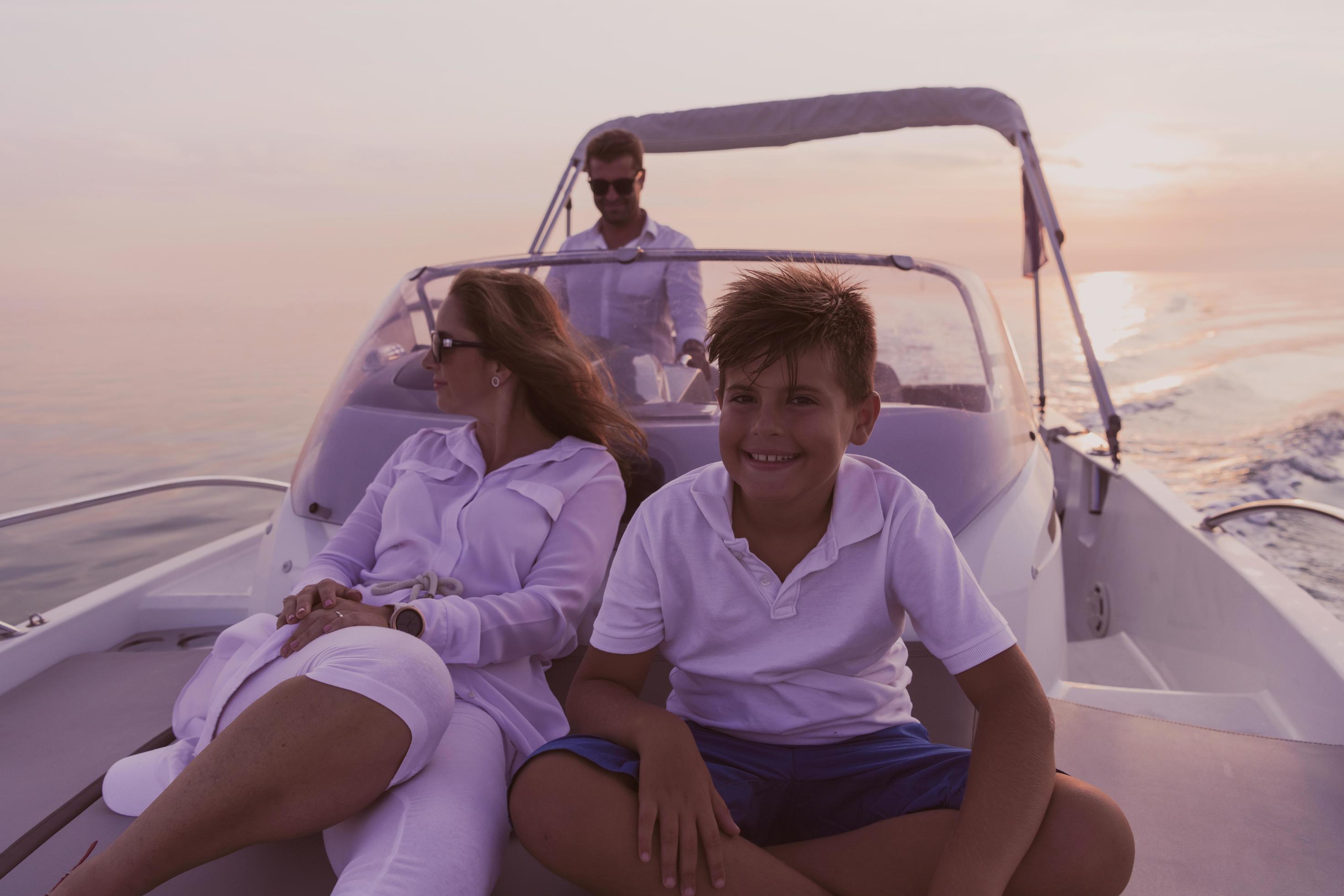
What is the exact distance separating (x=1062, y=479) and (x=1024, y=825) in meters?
3.14

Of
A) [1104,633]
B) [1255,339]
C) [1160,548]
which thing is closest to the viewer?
[1160,548]

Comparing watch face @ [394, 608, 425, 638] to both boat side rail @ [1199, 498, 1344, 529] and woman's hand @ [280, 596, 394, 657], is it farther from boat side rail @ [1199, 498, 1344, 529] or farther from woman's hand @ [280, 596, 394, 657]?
boat side rail @ [1199, 498, 1344, 529]

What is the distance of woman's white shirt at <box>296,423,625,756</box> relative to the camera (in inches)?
57.0

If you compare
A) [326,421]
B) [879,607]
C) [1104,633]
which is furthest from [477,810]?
[1104,633]

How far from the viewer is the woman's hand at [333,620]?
1.33 metres

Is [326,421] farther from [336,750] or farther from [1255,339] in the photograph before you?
[1255,339]

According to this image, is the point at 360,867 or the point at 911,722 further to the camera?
the point at 911,722

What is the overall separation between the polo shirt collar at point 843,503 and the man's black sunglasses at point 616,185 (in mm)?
2290

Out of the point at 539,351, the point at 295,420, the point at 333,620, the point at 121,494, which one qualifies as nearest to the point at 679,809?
the point at 333,620

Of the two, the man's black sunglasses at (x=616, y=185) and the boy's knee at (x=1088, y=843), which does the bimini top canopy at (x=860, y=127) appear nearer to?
the man's black sunglasses at (x=616, y=185)

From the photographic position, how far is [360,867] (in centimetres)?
104

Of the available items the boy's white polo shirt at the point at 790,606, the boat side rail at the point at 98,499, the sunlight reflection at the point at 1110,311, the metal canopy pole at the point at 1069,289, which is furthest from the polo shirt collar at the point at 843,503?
the sunlight reflection at the point at 1110,311

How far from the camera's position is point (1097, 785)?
65.3 inches

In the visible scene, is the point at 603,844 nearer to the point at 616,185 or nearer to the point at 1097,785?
the point at 1097,785
